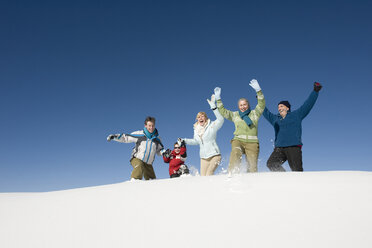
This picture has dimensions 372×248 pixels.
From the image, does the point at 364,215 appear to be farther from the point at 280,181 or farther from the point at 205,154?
the point at 205,154

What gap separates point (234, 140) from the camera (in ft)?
16.6

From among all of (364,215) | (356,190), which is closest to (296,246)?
(364,215)

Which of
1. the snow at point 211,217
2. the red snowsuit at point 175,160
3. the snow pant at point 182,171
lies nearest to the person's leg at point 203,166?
the snow pant at point 182,171

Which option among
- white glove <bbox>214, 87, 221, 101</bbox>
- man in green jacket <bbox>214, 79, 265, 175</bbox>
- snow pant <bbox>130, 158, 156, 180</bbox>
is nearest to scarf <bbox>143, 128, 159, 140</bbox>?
snow pant <bbox>130, 158, 156, 180</bbox>

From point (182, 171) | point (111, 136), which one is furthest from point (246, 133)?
point (111, 136)

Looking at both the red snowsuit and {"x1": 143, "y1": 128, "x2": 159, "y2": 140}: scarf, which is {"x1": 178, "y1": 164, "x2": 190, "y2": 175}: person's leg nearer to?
the red snowsuit

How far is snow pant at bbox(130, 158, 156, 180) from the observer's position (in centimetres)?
529

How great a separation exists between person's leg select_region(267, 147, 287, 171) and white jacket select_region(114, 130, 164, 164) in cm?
223

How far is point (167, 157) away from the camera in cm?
584

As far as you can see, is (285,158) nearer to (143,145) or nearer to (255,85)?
(255,85)

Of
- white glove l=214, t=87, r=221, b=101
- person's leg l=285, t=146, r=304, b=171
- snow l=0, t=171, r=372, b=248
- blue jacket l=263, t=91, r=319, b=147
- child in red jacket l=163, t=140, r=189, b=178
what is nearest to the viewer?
snow l=0, t=171, r=372, b=248

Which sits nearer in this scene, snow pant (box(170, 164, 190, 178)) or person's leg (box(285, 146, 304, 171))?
person's leg (box(285, 146, 304, 171))

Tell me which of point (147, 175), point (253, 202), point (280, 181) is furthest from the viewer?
point (147, 175)

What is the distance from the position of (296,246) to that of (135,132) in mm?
4436
